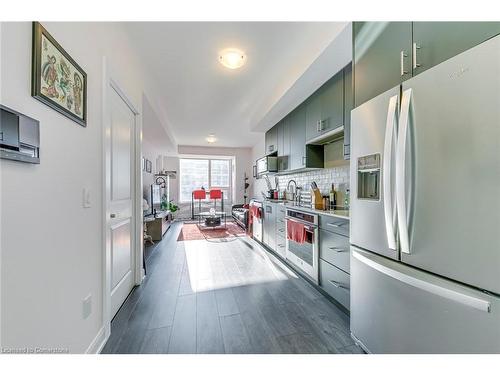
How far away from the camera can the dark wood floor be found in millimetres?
1542

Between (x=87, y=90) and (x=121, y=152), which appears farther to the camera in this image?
(x=121, y=152)

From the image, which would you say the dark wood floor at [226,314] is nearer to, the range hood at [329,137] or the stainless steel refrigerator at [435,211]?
the stainless steel refrigerator at [435,211]

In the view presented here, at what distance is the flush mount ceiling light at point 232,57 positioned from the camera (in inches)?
89.8

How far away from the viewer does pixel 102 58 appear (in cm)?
159

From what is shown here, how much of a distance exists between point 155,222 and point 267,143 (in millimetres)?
3055

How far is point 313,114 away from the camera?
297 centimetres

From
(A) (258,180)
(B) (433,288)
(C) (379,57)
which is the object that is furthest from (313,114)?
(A) (258,180)

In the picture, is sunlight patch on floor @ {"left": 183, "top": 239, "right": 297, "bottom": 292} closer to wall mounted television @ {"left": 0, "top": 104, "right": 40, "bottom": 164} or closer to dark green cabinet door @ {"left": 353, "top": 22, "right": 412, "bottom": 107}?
wall mounted television @ {"left": 0, "top": 104, "right": 40, "bottom": 164}

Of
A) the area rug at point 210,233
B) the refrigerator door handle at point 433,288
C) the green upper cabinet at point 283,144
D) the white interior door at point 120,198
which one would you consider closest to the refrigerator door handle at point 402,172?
the refrigerator door handle at point 433,288

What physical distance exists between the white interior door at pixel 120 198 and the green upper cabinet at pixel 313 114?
2.27 metres

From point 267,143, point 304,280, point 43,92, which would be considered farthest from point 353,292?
point 267,143
